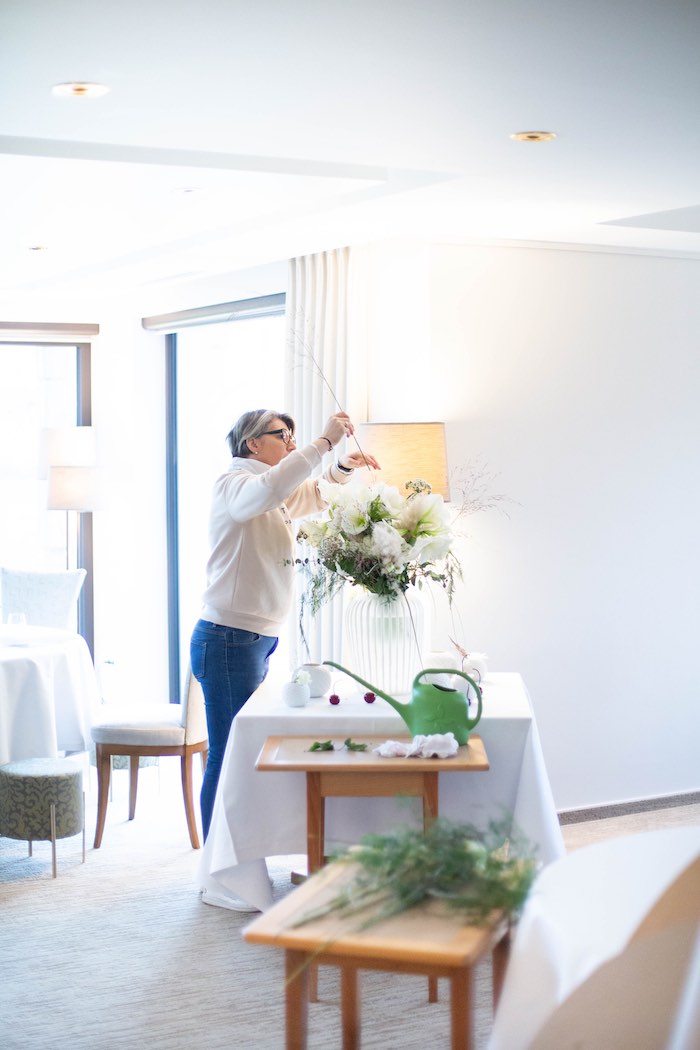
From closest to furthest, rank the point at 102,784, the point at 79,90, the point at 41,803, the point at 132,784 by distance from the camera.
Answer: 1. the point at 79,90
2. the point at 41,803
3. the point at 102,784
4. the point at 132,784

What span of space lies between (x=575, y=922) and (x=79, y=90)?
7.56 ft

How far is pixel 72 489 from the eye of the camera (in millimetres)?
6617

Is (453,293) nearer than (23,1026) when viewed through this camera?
No

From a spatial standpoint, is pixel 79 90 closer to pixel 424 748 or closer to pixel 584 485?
pixel 424 748

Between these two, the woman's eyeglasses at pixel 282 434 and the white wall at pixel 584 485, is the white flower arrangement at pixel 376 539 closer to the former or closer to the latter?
the woman's eyeglasses at pixel 282 434

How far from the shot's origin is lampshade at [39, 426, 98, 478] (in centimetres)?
688

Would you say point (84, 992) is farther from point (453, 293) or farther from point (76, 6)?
point (453, 293)

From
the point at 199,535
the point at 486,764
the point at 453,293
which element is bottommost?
the point at 486,764

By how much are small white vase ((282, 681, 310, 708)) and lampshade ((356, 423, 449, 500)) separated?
1.20 m

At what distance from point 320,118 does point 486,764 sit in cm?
180

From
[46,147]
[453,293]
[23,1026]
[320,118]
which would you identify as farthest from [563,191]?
[23,1026]

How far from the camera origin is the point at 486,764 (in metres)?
3.04

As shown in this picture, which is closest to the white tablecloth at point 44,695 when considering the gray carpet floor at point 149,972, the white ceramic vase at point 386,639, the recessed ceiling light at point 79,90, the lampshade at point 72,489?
the gray carpet floor at point 149,972

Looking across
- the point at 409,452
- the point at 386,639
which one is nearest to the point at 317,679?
the point at 386,639
